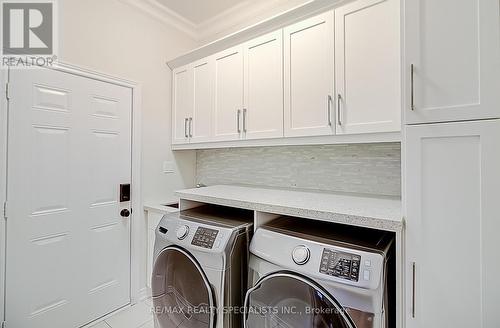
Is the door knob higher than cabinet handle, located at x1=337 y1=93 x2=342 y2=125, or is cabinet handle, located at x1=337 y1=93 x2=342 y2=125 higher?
cabinet handle, located at x1=337 y1=93 x2=342 y2=125

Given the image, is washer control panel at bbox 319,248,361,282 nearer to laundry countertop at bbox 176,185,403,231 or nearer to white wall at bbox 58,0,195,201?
laundry countertop at bbox 176,185,403,231

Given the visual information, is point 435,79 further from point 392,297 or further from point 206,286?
point 206,286

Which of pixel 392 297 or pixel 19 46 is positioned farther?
pixel 19 46

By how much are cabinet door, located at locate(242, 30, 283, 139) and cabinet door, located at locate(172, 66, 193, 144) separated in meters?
0.72

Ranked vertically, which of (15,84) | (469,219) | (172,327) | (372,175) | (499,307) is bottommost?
(172,327)

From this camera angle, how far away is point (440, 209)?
0.98 meters

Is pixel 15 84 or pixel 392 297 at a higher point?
pixel 15 84

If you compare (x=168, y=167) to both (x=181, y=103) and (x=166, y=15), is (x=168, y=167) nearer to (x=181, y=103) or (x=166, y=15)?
(x=181, y=103)

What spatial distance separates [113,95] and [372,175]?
7.24ft

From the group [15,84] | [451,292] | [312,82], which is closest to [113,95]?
[15,84]

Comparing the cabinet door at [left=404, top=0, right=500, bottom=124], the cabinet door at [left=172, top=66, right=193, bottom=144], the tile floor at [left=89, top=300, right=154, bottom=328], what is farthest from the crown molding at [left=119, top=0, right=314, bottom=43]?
the tile floor at [left=89, top=300, right=154, bottom=328]

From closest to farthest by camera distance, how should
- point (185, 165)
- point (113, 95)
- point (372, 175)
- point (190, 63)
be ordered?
point (372, 175) → point (113, 95) → point (190, 63) → point (185, 165)

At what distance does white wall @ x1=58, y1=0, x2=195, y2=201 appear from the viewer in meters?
1.90

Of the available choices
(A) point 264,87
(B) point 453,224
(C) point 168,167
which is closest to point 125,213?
(C) point 168,167
